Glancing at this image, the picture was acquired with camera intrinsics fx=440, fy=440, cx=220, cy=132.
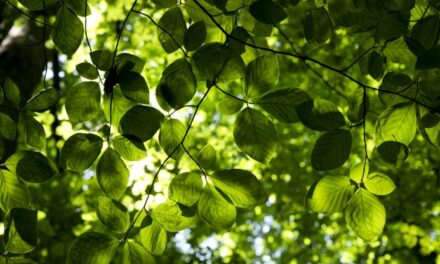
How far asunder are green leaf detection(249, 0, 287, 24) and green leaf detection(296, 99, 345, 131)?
0.22m

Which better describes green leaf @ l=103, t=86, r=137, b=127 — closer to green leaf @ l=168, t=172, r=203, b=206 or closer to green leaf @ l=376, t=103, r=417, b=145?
green leaf @ l=168, t=172, r=203, b=206

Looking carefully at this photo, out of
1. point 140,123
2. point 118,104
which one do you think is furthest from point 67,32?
point 140,123

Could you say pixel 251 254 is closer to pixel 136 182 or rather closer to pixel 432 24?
pixel 136 182

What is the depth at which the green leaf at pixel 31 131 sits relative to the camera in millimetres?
1151

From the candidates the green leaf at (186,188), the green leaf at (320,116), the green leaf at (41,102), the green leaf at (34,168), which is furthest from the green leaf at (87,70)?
the green leaf at (320,116)

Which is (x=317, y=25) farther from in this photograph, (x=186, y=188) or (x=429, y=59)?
(x=186, y=188)

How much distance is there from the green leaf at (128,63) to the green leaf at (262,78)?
0.91ft

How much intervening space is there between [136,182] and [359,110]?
3358 mm

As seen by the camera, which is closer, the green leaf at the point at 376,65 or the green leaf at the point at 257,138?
the green leaf at the point at 257,138

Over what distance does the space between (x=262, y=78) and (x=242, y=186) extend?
25 centimetres

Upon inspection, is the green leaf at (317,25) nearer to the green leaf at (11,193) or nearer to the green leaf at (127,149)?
the green leaf at (127,149)

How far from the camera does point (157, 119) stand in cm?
103

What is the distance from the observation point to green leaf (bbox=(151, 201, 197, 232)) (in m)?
1.05

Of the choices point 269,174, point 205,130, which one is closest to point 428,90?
point 269,174
